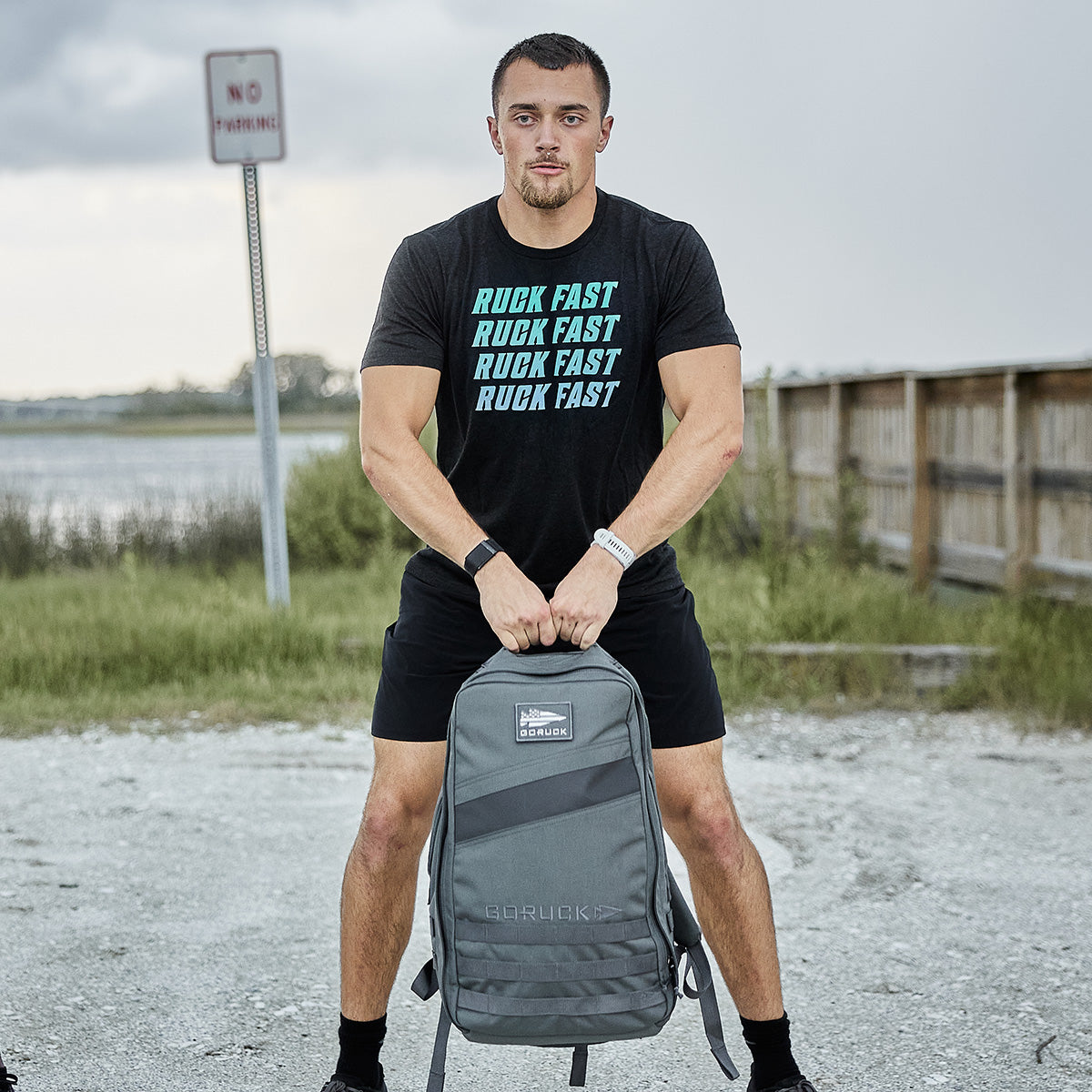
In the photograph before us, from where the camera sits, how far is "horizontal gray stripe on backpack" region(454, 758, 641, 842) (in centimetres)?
235

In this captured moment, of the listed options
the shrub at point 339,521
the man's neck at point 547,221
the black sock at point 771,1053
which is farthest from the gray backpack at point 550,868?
the shrub at point 339,521

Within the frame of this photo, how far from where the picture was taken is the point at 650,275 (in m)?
2.65

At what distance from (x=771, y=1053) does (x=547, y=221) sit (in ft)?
5.70

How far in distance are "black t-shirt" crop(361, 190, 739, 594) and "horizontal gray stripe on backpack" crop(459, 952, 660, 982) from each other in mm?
741

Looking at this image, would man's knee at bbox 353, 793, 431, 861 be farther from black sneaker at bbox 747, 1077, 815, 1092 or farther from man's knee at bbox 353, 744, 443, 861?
black sneaker at bbox 747, 1077, 815, 1092

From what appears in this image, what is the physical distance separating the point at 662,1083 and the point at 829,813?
81.0 inches

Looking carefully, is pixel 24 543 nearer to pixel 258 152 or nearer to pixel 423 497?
pixel 258 152

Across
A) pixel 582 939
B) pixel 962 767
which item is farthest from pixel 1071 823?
pixel 582 939

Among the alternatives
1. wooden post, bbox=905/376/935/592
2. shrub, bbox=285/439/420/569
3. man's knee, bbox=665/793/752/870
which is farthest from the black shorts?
shrub, bbox=285/439/420/569

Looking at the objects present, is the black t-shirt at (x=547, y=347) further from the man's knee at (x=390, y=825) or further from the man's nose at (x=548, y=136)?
the man's knee at (x=390, y=825)

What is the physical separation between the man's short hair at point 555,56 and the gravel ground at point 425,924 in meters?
2.18

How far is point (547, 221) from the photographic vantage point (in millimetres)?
2643

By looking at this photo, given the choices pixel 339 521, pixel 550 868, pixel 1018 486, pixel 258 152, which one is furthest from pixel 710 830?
pixel 339 521

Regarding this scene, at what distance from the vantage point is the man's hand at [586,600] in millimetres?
2459
